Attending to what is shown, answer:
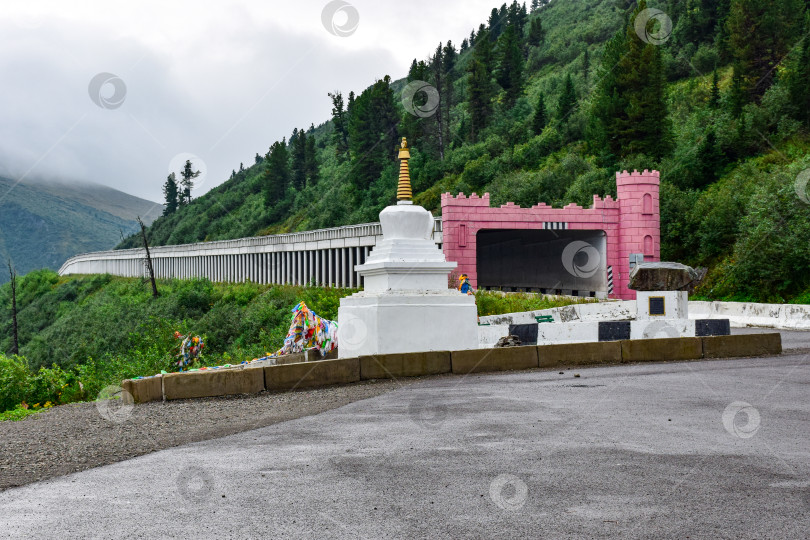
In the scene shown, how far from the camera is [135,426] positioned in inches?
410

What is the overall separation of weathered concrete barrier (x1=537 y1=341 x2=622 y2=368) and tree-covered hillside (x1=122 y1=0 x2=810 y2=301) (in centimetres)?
2346

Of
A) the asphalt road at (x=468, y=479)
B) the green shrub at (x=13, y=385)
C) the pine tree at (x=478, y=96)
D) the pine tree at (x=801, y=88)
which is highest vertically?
the pine tree at (x=478, y=96)

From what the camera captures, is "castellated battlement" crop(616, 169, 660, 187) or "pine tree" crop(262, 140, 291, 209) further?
"pine tree" crop(262, 140, 291, 209)

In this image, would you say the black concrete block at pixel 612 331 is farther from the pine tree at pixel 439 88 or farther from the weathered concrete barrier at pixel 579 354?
the pine tree at pixel 439 88

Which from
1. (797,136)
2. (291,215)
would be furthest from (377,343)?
(291,215)

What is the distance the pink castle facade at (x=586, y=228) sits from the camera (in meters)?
41.4

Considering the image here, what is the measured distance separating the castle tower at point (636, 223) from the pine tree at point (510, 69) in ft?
221

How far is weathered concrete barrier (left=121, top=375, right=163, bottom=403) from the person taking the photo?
1302cm

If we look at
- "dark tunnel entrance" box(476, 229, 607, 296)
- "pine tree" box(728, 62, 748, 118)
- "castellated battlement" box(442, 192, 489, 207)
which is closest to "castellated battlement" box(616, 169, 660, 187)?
"dark tunnel entrance" box(476, 229, 607, 296)

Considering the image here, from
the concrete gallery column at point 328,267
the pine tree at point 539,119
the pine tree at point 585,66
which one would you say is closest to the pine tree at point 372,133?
the pine tree at point 539,119

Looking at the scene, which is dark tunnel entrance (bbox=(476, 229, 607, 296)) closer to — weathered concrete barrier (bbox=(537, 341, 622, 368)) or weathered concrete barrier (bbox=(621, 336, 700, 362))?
weathered concrete barrier (bbox=(621, 336, 700, 362))

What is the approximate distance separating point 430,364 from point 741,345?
7.77 meters

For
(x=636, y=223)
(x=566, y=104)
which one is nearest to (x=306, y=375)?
(x=636, y=223)

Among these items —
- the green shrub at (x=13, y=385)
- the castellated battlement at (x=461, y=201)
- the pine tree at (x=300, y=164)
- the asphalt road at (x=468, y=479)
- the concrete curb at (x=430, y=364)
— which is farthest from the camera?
the pine tree at (x=300, y=164)
